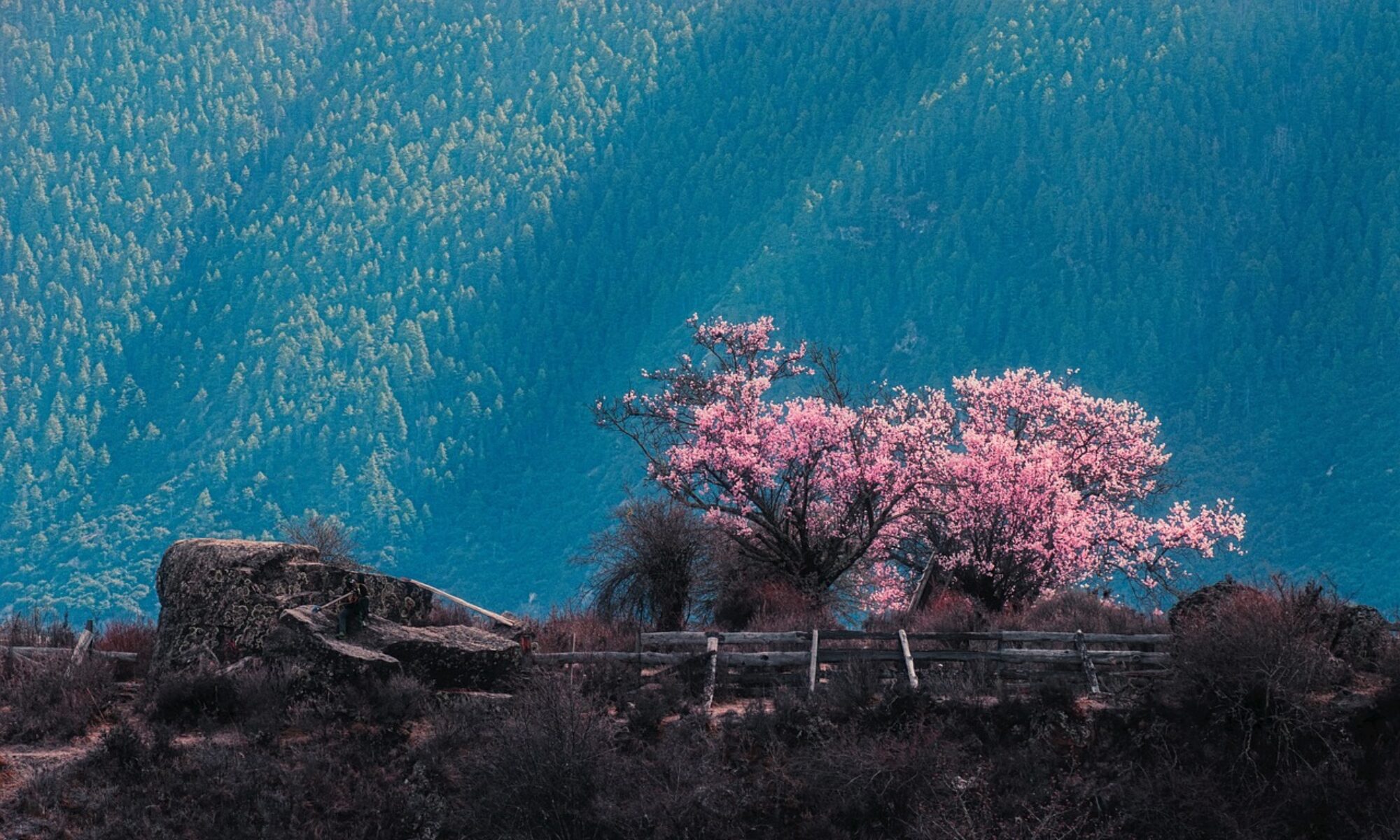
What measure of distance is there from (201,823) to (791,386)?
16200 centimetres

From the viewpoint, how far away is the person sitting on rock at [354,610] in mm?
30672

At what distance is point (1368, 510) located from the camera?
6033 inches

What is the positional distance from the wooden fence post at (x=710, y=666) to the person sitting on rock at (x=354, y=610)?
301 inches

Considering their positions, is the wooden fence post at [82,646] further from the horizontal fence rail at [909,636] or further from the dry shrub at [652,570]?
the dry shrub at [652,570]

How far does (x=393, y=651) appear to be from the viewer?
101 ft

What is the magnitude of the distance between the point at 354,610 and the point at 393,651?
50.1 inches

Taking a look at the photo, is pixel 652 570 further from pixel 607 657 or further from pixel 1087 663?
pixel 1087 663

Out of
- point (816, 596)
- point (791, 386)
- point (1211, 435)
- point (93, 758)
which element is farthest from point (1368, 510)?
point (93, 758)

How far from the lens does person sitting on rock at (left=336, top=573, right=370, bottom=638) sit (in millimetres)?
30672

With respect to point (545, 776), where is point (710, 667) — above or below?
above

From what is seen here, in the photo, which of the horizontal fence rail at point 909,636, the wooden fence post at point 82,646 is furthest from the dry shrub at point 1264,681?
the wooden fence post at point 82,646

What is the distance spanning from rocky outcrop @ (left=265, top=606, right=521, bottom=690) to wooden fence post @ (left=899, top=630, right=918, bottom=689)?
8494 mm

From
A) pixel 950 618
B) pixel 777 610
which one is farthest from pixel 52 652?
pixel 950 618

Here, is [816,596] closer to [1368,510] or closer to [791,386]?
[1368,510]
